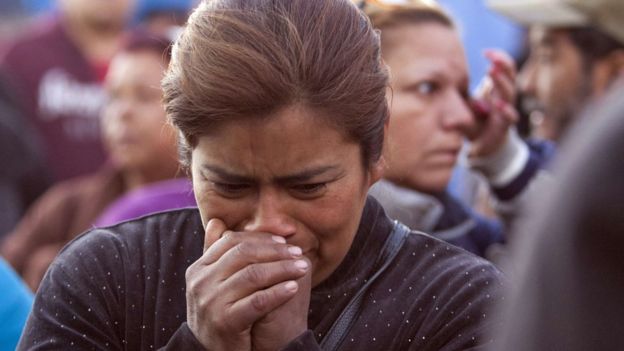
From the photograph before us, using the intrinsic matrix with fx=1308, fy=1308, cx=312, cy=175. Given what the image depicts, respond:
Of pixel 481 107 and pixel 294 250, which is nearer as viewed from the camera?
pixel 294 250

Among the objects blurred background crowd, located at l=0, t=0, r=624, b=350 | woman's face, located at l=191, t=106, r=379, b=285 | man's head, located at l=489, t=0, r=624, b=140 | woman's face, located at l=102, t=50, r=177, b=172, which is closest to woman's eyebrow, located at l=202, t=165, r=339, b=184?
woman's face, located at l=191, t=106, r=379, b=285

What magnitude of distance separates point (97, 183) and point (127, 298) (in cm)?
320

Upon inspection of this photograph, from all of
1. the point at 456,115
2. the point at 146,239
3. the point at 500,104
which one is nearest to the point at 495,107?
the point at 500,104

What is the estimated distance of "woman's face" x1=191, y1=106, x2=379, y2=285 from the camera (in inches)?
93.7

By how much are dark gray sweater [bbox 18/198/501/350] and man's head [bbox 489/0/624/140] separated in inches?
92.3

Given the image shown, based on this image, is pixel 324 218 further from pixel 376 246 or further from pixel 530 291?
pixel 530 291

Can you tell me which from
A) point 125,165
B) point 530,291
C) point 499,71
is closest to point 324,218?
point 530,291

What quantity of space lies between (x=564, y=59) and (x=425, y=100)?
127 centimetres

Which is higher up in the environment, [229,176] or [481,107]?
[229,176]

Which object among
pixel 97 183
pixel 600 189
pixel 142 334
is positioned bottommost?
pixel 97 183

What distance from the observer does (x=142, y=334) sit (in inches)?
98.5

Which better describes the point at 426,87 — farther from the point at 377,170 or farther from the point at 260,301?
the point at 260,301

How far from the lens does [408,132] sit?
12.3 ft

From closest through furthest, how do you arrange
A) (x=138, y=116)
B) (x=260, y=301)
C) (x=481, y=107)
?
(x=260, y=301)
(x=481, y=107)
(x=138, y=116)
